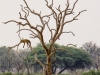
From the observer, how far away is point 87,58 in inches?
1772

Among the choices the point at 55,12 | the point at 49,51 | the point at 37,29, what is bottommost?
the point at 49,51

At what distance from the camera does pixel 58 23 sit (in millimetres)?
4793

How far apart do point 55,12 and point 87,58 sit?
40726 millimetres

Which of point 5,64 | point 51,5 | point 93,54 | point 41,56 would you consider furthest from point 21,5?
point 93,54

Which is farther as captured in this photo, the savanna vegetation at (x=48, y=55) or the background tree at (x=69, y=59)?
the background tree at (x=69, y=59)

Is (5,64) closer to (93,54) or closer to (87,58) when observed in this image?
(87,58)

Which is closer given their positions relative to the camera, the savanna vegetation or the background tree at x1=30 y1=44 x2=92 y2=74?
the savanna vegetation

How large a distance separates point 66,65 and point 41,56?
5.73 m

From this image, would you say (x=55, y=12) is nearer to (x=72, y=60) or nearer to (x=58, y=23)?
(x=58, y=23)

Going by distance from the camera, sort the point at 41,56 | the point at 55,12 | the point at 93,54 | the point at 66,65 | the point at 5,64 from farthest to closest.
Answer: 1. the point at 93,54
2. the point at 5,64
3. the point at 66,65
4. the point at 41,56
5. the point at 55,12

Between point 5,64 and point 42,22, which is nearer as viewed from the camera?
point 42,22

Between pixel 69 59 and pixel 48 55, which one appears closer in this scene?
pixel 48 55

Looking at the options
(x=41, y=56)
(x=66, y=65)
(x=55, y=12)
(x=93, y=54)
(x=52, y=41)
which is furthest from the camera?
(x=93, y=54)

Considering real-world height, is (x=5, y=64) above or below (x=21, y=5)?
below
